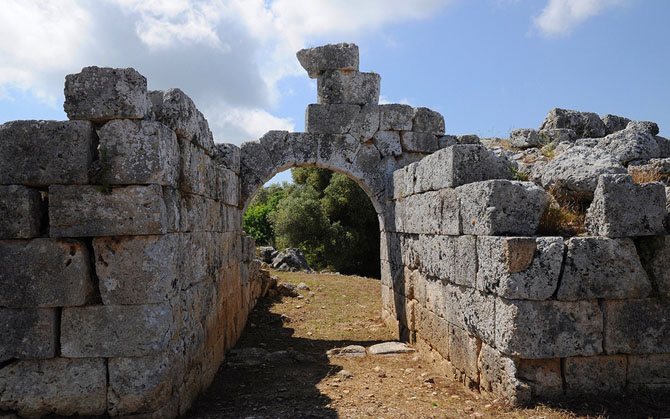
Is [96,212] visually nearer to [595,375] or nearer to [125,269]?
[125,269]

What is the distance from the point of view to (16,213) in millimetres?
3965

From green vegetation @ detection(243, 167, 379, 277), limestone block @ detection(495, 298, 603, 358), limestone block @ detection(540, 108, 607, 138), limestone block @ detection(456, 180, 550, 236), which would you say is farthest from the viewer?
green vegetation @ detection(243, 167, 379, 277)

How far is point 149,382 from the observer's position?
4004mm

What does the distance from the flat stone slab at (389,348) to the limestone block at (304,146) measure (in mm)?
3494

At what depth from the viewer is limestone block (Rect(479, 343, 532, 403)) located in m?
4.28

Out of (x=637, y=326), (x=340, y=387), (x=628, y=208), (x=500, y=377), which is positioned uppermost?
(x=628, y=208)

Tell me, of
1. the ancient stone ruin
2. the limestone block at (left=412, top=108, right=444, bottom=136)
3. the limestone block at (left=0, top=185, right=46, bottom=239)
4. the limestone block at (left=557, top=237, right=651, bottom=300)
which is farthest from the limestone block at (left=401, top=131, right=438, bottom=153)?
the limestone block at (left=0, top=185, right=46, bottom=239)

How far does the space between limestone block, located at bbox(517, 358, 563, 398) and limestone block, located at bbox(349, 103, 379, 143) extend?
5628 millimetres

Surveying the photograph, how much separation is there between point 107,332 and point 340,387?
2893 millimetres

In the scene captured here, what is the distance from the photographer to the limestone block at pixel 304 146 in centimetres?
905

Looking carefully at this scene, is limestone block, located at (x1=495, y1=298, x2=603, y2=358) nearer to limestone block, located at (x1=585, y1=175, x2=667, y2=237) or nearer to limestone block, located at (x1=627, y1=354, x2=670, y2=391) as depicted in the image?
limestone block, located at (x1=627, y1=354, x2=670, y2=391)

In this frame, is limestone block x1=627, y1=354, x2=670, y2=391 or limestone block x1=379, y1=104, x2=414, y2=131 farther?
limestone block x1=379, y1=104, x2=414, y2=131

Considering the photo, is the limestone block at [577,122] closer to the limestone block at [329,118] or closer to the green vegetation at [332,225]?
the limestone block at [329,118]

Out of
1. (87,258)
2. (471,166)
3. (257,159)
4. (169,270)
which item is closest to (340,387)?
(169,270)
